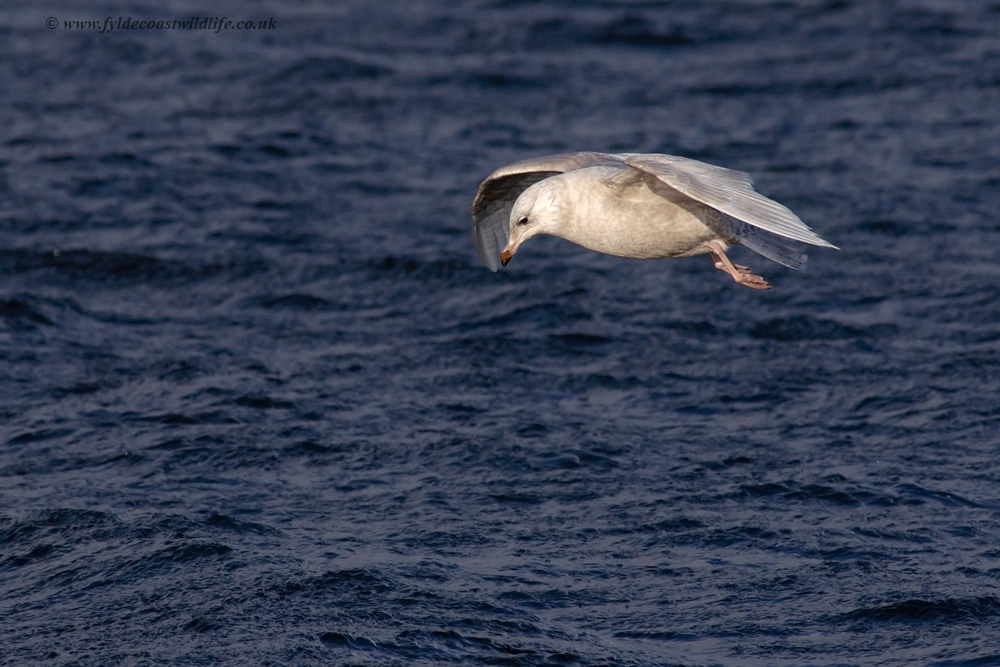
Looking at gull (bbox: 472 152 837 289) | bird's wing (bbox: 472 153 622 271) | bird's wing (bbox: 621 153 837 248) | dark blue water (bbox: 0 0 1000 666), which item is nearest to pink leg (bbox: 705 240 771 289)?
gull (bbox: 472 152 837 289)

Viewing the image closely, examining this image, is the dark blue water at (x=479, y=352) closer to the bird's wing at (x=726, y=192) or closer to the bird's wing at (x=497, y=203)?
the bird's wing at (x=497, y=203)

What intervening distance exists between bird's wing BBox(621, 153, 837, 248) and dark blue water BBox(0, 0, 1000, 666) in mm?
2147

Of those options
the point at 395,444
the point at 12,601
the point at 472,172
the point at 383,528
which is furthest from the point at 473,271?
the point at 12,601

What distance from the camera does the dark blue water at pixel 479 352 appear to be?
310 inches

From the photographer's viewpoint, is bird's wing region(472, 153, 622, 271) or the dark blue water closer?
the dark blue water

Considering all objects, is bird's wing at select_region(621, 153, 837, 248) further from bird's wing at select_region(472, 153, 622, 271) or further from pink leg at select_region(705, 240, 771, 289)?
bird's wing at select_region(472, 153, 622, 271)

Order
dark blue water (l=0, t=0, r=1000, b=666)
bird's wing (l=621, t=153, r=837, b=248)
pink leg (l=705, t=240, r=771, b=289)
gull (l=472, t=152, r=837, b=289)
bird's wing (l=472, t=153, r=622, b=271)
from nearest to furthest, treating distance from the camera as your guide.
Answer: bird's wing (l=621, t=153, r=837, b=248) → gull (l=472, t=152, r=837, b=289) → pink leg (l=705, t=240, r=771, b=289) → dark blue water (l=0, t=0, r=1000, b=666) → bird's wing (l=472, t=153, r=622, b=271)

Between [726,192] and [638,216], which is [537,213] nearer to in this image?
[638,216]

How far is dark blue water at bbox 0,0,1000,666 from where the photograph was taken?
310 inches

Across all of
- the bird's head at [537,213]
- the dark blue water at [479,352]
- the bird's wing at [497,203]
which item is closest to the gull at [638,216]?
the bird's head at [537,213]

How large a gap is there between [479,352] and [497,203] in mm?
2337

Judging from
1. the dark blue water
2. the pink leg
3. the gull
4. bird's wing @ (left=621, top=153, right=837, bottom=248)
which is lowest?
the dark blue water

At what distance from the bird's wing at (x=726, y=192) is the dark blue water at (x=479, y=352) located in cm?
215

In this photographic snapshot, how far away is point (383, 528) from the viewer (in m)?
8.62
